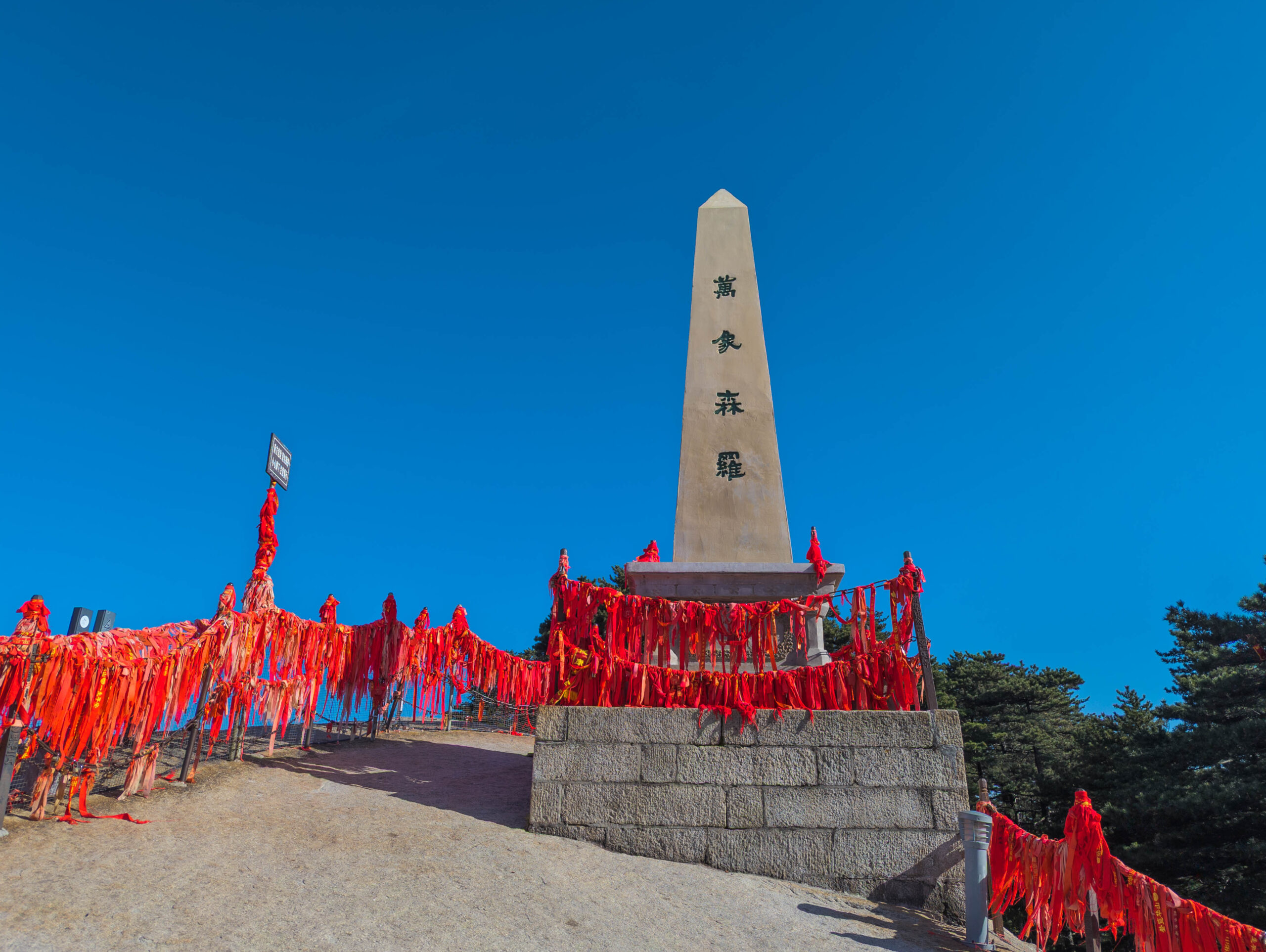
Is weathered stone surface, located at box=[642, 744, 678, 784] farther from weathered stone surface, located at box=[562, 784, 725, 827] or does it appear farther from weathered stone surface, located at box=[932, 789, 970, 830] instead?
weathered stone surface, located at box=[932, 789, 970, 830]

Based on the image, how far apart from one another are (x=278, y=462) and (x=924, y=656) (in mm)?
8224

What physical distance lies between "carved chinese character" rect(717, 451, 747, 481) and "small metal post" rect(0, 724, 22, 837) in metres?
9.29

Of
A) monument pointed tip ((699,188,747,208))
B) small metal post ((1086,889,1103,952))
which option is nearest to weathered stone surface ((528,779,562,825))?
small metal post ((1086,889,1103,952))

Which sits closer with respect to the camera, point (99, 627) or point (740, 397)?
point (99, 627)

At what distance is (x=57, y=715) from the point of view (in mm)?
6430

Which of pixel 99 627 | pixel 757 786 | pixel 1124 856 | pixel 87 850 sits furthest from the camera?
pixel 1124 856

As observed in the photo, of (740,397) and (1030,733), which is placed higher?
(740,397)

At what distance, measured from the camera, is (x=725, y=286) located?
546 inches

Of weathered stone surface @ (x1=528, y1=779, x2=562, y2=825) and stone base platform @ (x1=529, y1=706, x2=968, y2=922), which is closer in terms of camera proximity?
stone base platform @ (x1=529, y1=706, x2=968, y2=922)

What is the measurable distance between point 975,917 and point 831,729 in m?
1.90

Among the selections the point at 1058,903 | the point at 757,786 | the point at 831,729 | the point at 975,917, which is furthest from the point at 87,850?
the point at 1058,903

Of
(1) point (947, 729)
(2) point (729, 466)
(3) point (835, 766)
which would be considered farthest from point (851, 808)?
(2) point (729, 466)

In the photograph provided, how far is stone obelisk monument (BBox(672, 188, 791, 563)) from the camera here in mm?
11836

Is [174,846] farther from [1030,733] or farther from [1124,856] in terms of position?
[1030,733]
